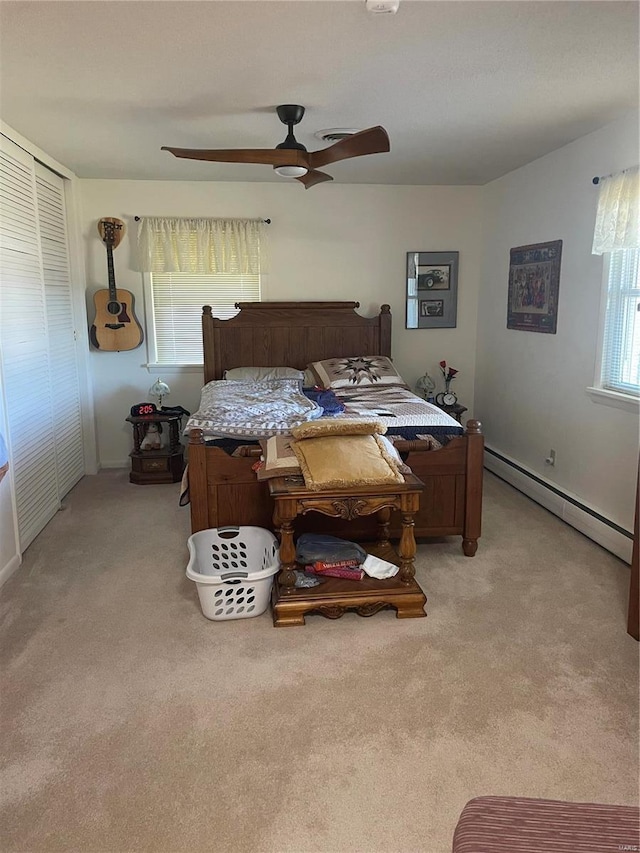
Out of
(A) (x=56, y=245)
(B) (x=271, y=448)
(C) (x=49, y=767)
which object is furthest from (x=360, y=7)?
(A) (x=56, y=245)

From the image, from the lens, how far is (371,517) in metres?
3.37

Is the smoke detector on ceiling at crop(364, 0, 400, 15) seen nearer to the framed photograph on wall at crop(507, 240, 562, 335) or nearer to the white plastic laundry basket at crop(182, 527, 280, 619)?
the white plastic laundry basket at crop(182, 527, 280, 619)

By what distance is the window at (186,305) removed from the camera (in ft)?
16.6

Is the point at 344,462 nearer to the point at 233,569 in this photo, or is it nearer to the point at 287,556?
the point at 287,556

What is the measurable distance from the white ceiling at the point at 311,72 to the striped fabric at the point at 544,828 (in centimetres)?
220

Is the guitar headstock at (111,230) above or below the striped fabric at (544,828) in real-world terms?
above

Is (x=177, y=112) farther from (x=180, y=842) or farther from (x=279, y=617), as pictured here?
(x=180, y=842)

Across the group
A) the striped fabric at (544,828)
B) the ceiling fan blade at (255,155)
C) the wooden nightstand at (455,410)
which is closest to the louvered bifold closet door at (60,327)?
the ceiling fan blade at (255,155)

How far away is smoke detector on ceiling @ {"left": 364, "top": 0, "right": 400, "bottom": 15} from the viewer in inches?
75.9

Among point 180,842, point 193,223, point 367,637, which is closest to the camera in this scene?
point 180,842

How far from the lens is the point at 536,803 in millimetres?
1112

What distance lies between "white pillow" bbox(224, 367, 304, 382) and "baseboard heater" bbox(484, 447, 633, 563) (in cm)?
173

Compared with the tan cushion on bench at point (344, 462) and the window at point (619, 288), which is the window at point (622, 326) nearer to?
the window at point (619, 288)

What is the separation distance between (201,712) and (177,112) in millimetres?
2754
